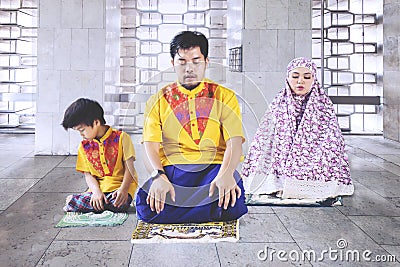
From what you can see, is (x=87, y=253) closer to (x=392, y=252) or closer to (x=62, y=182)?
(x=392, y=252)

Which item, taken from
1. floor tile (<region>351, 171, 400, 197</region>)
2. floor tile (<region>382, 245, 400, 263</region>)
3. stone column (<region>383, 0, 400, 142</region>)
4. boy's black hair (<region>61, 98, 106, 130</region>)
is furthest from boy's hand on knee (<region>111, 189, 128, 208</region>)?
stone column (<region>383, 0, 400, 142</region>)

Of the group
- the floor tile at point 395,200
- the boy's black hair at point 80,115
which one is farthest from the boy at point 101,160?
the floor tile at point 395,200

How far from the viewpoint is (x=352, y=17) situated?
582cm

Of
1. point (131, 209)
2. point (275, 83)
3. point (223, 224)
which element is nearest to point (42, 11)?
point (275, 83)

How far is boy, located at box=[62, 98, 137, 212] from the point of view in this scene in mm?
2480

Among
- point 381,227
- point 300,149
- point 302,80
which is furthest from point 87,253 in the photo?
point 302,80

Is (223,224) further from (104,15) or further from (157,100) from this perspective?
(104,15)

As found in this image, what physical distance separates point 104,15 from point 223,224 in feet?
8.75

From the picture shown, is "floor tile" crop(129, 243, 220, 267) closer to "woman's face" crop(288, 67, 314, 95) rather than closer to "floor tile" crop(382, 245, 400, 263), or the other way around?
"floor tile" crop(382, 245, 400, 263)

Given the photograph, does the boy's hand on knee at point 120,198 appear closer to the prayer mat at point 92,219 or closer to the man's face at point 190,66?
the prayer mat at point 92,219

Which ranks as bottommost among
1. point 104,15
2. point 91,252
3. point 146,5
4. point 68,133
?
point 91,252

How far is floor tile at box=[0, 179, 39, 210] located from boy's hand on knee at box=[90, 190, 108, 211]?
52 cm

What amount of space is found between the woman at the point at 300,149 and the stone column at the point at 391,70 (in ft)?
8.61

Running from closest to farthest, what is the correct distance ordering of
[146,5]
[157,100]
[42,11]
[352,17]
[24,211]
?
1. [157,100]
2. [24,211]
3. [42,11]
4. [146,5]
5. [352,17]
